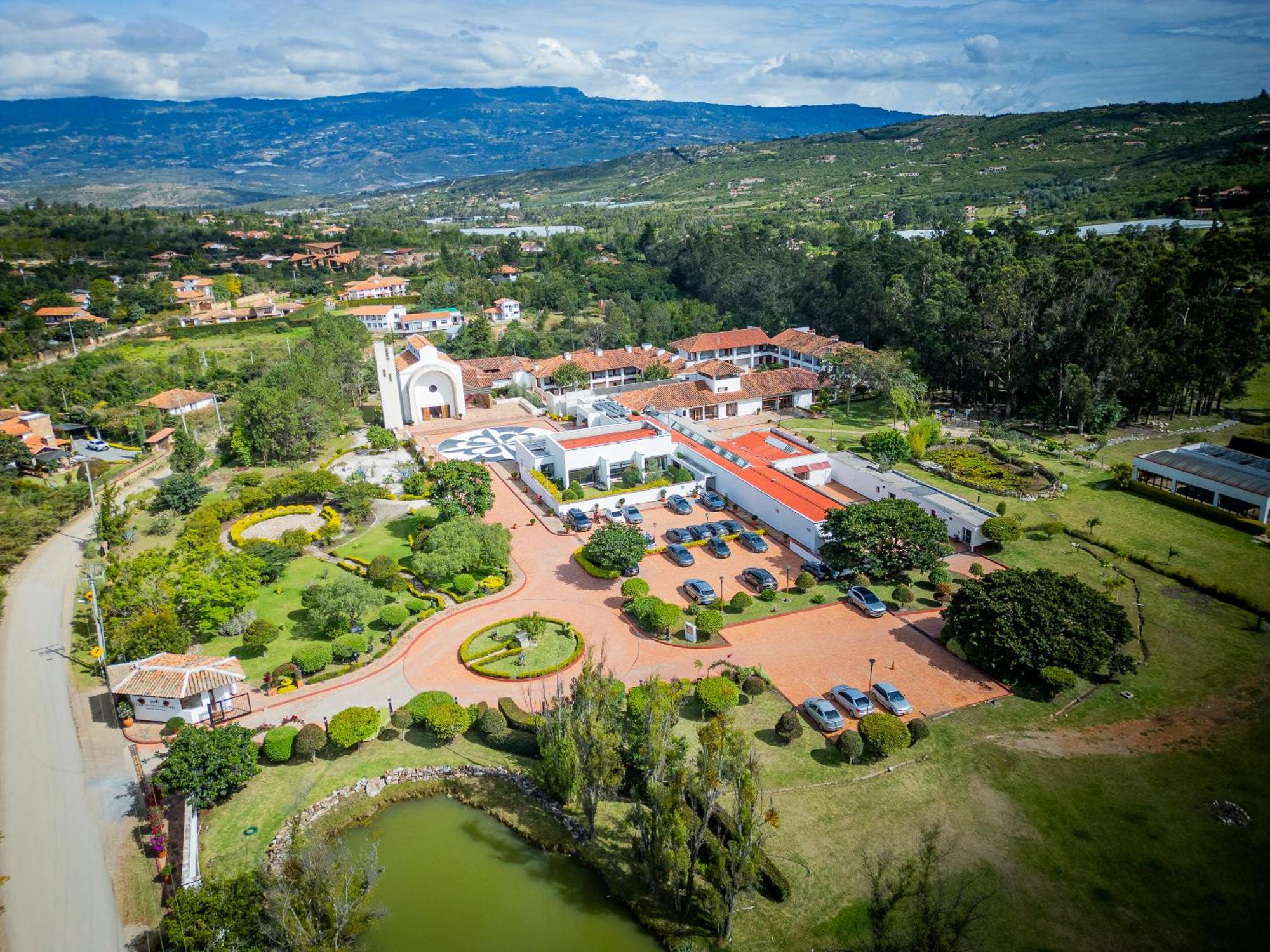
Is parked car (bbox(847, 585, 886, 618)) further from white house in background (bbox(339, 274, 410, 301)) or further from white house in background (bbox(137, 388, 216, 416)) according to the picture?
white house in background (bbox(339, 274, 410, 301))

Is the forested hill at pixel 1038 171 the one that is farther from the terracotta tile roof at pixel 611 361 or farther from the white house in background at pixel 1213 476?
the white house in background at pixel 1213 476

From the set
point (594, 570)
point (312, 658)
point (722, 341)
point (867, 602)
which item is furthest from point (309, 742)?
point (722, 341)

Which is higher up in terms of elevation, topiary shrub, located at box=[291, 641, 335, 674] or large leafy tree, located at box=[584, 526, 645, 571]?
large leafy tree, located at box=[584, 526, 645, 571]

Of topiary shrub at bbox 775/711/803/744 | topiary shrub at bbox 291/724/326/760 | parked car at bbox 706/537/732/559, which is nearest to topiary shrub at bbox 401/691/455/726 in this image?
topiary shrub at bbox 291/724/326/760

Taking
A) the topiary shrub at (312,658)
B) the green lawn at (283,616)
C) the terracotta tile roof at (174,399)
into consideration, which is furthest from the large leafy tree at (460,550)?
the terracotta tile roof at (174,399)

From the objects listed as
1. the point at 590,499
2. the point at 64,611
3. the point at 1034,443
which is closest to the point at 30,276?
the point at 64,611

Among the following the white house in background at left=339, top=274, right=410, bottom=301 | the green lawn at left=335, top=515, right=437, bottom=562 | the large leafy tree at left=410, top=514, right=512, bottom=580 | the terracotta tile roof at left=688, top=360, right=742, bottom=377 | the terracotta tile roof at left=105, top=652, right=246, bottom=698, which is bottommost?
the green lawn at left=335, top=515, right=437, bottom=562

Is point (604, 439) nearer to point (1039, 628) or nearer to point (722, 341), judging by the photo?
point (1039, 628)
